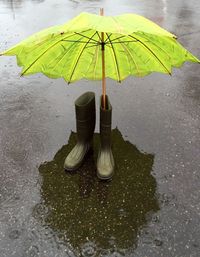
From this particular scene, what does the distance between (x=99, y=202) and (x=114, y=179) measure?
14.4 inches

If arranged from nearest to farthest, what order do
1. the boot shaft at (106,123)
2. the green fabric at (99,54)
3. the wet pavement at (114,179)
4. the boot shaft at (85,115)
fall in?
the wet pavement at (114,179) < the green fabric at (99,54) < the boot shaft at (106,123) < the boot shaft at (85,115)

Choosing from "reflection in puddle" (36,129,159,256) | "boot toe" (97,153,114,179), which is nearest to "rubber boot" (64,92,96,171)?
"reflection in puddle" (36,129,159,256)

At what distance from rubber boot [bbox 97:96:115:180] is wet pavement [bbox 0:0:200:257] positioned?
11 cm

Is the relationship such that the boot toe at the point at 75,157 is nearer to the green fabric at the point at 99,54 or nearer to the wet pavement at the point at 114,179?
the wet pavement at the point at 114,179

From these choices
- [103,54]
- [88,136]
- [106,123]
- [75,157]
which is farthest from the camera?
[88,136]

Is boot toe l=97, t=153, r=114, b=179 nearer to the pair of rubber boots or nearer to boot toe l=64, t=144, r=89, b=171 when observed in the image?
the pair of rubber boots

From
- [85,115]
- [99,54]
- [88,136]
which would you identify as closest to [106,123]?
[85,115]

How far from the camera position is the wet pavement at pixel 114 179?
8.80 ft

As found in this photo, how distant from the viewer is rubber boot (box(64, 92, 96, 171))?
3.41 m

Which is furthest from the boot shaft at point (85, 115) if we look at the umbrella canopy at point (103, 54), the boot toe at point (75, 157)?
the umbrella canopy at point (103, 54)

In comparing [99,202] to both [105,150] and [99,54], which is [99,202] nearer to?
[105,150]

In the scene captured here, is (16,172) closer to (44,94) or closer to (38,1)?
(44,94)

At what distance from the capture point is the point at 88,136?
362cm

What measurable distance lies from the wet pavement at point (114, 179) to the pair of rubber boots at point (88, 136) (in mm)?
110
